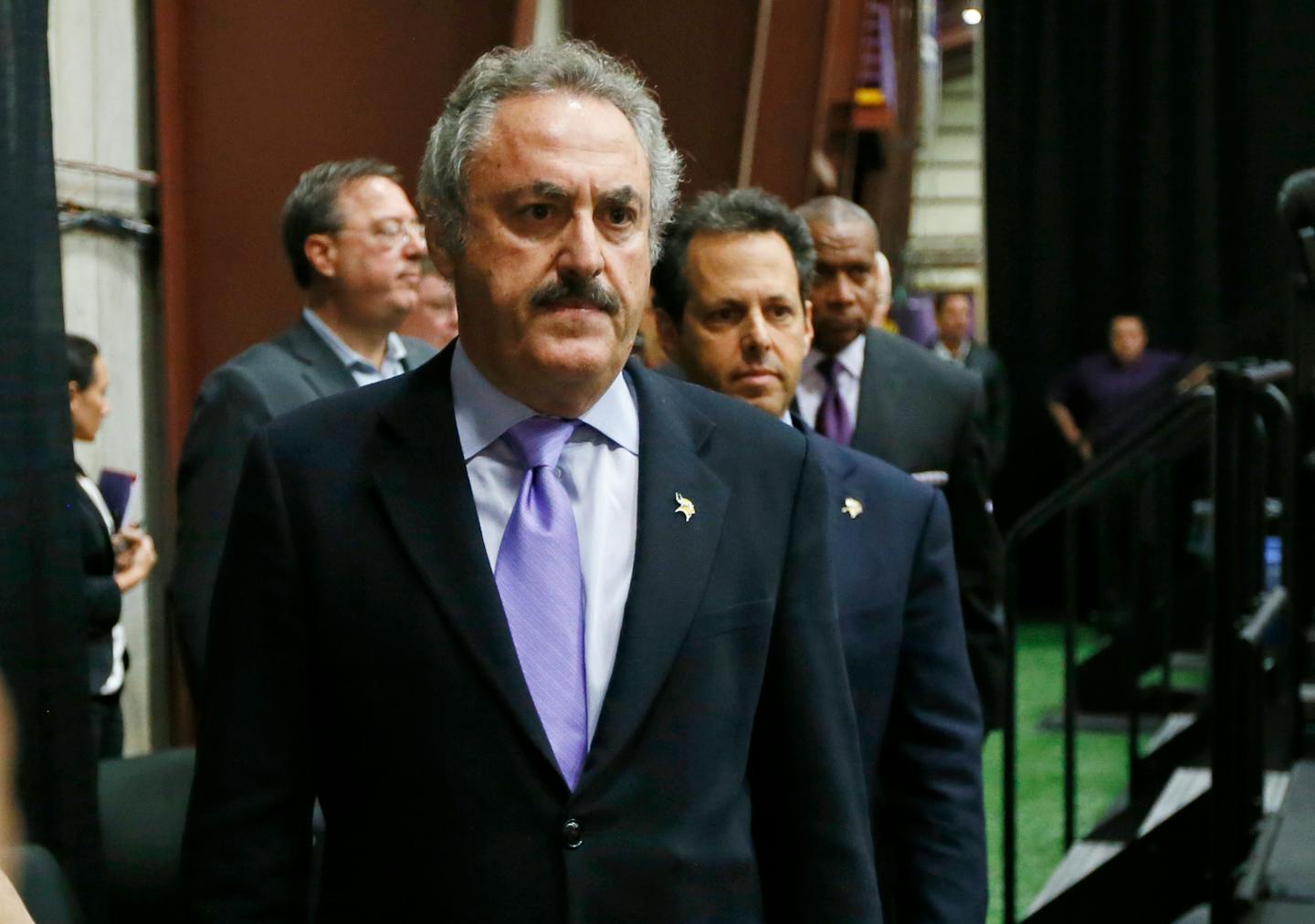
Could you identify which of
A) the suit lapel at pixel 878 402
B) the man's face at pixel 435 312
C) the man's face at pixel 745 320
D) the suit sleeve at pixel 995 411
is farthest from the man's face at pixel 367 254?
the suit sleeve at pixel 995 411

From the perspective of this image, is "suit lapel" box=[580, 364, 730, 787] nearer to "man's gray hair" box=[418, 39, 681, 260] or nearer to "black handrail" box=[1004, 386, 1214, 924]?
"man's gray hair" box=[418, 39, 681, 260]

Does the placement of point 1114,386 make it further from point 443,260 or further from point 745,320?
point 443,260

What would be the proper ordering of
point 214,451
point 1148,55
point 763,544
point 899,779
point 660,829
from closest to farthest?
point 660,829
point 763,544
point 899,779
point 214,451
point 1148,55

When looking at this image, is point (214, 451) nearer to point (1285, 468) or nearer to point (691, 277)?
point (691, 277)

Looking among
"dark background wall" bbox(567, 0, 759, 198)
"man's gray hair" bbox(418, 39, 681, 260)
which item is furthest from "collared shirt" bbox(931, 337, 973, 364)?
"man's gray hair" bbox(418, 39, 681, 260)

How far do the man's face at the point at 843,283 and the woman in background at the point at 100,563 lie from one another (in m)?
1.58

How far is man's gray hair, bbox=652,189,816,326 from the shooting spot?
290 centimetres

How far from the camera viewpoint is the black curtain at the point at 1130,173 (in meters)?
12.0

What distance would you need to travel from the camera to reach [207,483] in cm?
356

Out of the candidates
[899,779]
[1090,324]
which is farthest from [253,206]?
[1090,324]

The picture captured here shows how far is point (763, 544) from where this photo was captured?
182 centimetres

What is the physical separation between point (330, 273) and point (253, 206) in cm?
65

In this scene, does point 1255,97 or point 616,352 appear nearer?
point 616,352

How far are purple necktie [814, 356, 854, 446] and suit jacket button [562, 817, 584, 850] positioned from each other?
2157 mm
